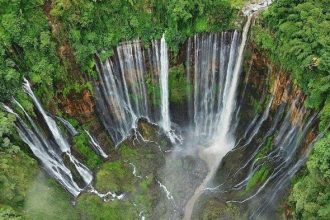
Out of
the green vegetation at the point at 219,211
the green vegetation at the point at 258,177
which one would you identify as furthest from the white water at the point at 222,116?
the green vegetation at the point at 258,177

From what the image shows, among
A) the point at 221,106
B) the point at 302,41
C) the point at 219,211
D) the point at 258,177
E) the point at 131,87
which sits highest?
the point at 302,41

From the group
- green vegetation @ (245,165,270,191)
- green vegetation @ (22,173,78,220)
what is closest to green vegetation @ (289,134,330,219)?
green vegetation @ (245,165,270,191)

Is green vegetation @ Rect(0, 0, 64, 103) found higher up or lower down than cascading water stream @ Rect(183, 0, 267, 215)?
higher up

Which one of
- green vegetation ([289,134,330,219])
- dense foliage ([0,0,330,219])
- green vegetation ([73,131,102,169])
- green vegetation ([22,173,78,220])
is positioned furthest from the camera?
green vegetation ([73,131,102,169])

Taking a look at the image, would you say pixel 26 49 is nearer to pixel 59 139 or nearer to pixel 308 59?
pixel 59 139

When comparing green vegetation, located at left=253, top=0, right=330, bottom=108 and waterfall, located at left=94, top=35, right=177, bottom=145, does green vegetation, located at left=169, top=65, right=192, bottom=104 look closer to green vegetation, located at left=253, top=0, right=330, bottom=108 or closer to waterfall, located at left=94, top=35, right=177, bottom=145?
waterfall, located at left=94, top=35, right=177, bottom=145

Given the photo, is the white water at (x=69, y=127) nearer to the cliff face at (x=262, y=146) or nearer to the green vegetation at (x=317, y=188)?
the cliff face at (x=262, y=146)

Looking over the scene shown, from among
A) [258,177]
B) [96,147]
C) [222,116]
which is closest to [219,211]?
[258,177]

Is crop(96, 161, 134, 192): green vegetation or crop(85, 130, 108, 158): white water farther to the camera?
crop(85, 130, 108, 158): white water
